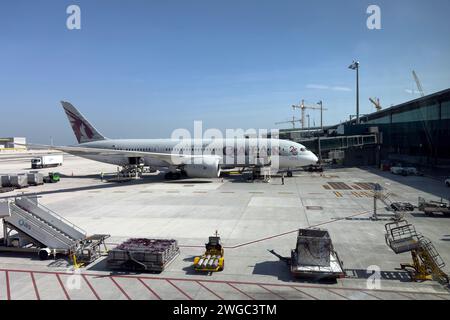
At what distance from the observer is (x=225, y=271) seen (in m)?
13.1

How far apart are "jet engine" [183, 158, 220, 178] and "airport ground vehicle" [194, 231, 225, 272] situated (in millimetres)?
23730

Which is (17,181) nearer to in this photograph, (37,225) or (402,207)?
(37,225)

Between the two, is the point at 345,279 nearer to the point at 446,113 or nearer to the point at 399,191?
the point at 399,191

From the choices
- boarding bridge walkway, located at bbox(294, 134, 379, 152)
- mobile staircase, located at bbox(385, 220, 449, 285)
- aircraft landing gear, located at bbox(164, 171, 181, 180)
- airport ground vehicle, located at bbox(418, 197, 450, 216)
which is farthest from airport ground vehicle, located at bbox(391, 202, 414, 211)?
boarding bridge walkway, located at bbox(294, 134, 379, 152)

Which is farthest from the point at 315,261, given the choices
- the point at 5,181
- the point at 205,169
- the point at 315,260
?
the point at 5,181

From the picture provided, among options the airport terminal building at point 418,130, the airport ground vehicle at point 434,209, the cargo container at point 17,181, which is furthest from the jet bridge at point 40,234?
the airport terminal building at point 418,130

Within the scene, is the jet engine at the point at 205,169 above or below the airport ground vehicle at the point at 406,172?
above

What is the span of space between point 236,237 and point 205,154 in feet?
81.8

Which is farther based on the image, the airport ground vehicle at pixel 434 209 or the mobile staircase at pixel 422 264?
the airport ground vehicle at pixel 434 209

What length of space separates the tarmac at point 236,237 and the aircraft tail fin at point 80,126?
13.2 metres

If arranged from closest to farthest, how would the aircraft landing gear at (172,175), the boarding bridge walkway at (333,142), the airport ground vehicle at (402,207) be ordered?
1. the airport ground vehicle at (402,207)
2. the aircraft landing gear at (172,175)
3. the boarding bridge walkway at (333,142)

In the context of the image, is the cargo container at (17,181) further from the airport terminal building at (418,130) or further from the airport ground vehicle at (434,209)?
the airport terminal building at (418,130)

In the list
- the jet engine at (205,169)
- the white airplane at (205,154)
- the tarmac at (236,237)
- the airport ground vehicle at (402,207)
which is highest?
the white airplane at (205,154)

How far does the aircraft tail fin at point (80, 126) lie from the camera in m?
44.0
